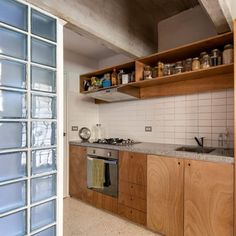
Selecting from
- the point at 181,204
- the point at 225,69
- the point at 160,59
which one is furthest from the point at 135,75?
the point at 181,204

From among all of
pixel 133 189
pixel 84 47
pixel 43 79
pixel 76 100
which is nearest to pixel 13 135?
pixel 43 79

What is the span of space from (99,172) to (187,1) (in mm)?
2469

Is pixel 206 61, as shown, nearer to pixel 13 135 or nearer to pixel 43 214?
pixel 13 135

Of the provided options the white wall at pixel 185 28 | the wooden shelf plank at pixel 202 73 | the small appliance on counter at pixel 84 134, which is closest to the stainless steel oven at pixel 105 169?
the small appliance on counter at pixel 84 134

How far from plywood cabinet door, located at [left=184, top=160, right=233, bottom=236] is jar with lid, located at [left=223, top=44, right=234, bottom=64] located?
0.96 meters

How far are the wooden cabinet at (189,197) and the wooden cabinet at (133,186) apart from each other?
0.08 metres

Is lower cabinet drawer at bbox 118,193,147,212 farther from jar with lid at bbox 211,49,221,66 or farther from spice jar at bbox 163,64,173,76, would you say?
jar with lid at bbox 211,49,221,66

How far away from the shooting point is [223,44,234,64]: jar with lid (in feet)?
5.75

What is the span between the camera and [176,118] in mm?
2492

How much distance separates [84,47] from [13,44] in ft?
6.59

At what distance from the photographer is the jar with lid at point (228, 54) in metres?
1.75

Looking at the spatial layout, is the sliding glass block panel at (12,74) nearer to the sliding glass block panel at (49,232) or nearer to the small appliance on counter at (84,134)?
the sliding glass block panel at (49,232)

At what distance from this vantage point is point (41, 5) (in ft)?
4.16

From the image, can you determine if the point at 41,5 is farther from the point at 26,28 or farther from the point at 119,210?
the point at 119,210
